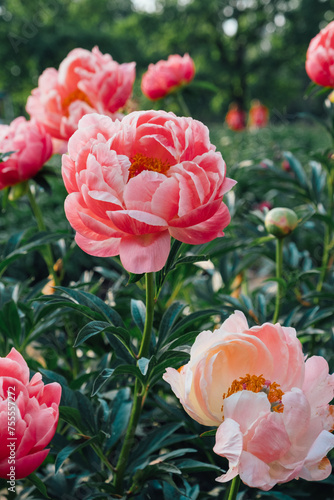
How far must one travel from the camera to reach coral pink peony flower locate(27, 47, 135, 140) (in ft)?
2.99

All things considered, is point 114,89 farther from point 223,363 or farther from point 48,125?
point 223,363

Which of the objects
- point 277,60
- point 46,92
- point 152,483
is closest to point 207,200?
point 152,483

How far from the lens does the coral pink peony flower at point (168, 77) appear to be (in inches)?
60.3

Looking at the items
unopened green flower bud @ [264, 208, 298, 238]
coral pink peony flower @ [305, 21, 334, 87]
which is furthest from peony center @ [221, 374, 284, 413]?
coral pink peony flower @ [305, 21, 334, 87]

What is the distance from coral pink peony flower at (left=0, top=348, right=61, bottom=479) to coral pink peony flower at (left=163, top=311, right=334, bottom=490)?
13 centimetres

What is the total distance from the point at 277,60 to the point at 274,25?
49.6 inches

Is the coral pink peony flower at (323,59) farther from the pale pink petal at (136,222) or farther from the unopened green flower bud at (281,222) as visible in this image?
the pale pink petal at (136,222)

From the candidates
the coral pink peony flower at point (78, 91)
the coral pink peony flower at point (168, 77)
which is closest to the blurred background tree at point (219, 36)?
the coral pink peony flower at point (168, 77)

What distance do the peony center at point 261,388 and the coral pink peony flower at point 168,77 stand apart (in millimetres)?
1242

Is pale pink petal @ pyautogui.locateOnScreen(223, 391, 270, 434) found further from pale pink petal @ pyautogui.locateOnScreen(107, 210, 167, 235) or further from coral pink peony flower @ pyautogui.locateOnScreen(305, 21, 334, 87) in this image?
coral pink peony flower @ pyautogui.locateOnScreen(305, 21, 334, 87)

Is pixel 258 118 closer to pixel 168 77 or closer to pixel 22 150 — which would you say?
pixel 168 77

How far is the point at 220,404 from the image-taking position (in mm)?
452

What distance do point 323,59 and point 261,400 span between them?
73 centimetres

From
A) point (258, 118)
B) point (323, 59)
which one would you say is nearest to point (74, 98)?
point (323, 59)
